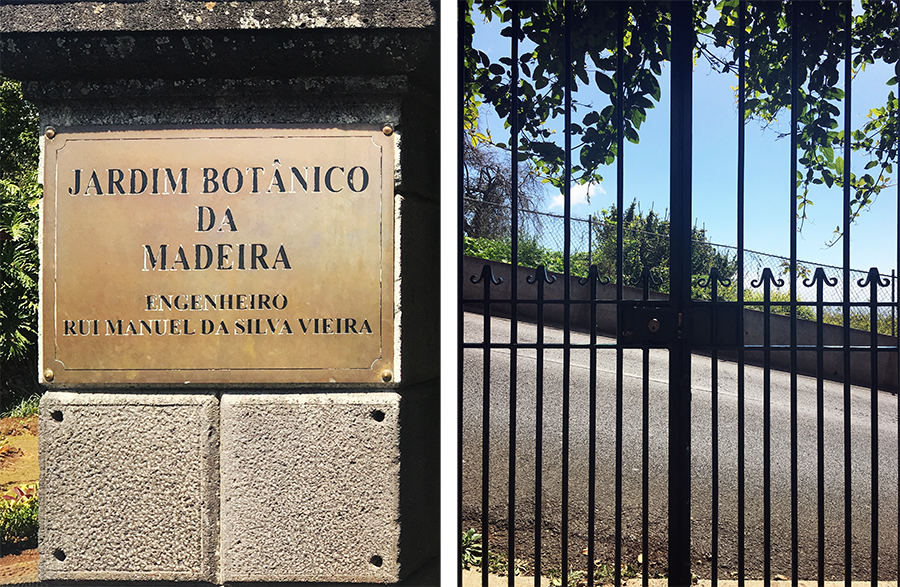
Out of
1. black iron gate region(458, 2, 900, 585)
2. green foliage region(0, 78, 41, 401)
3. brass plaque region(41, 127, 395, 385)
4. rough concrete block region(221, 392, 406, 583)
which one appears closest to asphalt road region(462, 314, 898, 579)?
black iron gate region(458, 2, 900, 585)

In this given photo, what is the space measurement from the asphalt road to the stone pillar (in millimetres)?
1154

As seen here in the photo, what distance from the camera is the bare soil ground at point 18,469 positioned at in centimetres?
338

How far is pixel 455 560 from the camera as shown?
2248mm

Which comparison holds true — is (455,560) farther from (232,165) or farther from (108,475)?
(232,165)

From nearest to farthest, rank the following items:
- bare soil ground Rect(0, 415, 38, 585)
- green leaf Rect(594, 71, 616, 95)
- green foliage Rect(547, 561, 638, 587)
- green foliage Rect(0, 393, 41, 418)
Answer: green leaf Rect(594, 71, 616, 95) → bare soil ground Rect(0, 415, 38, 585) → green foliage Rect(547, 561, 638, 587) → green foliage Rect(0, 393, 41, 418)

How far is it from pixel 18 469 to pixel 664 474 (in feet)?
22.0

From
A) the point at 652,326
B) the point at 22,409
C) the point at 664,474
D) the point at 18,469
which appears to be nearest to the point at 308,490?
the point at 652,326

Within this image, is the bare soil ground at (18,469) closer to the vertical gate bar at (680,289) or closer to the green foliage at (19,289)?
the green foliage at (19,289)

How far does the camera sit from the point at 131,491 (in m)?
2.04

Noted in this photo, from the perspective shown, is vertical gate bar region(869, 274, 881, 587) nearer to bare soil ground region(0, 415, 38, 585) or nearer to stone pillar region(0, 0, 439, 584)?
stone pillar region(0, 0, 439, 584)

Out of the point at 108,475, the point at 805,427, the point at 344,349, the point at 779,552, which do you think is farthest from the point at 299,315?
the point at 805,427

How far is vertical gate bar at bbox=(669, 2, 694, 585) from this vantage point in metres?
2.56

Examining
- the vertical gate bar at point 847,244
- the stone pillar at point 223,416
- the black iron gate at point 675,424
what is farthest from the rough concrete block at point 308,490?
the vertical gate bar at point 847,244

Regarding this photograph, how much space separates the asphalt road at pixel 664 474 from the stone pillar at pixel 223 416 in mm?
1154
